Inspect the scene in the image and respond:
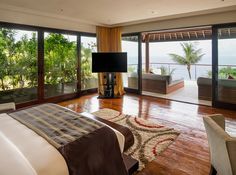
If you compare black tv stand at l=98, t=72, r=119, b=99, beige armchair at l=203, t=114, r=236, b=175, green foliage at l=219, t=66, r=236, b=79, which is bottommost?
beige armchair at l=203, t=114, r=236, b=175

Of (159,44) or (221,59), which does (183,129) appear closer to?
(221,59)

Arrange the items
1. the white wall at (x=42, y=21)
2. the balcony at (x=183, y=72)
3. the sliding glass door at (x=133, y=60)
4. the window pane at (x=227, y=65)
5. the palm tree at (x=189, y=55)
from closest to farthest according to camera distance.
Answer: the white wall at (x=42, y=21), the window pane at (x=227, y=65), the sliding glass door at (x=133, y=60), the balcony at (x=183, y=72), the palm tree at (x=189, y=55)

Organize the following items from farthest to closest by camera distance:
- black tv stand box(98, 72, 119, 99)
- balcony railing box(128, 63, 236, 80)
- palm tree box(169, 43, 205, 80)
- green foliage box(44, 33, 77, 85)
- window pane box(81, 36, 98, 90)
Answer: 1. palm tree box(169, 43, 205, 80)
2. balcony railing box(128, 63, 236, 80)
3. window pane box(81, 36, 98, 90)
4. black tv stand box(98, 72, 119, 99)
5. green foliage box(44, 33, 77, 85)

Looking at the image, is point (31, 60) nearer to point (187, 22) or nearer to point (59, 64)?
point (59, 64)

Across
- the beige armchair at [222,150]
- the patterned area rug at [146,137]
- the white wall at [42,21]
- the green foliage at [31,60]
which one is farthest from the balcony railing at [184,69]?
the beige armchair at [222,150]

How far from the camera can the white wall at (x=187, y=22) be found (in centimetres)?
449

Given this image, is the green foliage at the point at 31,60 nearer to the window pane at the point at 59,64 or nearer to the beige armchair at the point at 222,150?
the window pane at the point at 59,64

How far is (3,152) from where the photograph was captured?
4.60 ft

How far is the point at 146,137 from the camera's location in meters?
3.18

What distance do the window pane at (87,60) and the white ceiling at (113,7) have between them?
4.76 feet

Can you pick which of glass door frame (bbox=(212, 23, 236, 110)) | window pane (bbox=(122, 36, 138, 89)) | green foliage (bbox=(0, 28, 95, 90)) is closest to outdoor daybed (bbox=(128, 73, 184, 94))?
window pane (bbox=(122, 36, 138, 89))

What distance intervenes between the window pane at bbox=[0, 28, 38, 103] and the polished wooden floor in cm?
120

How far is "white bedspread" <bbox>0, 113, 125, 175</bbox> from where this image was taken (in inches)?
49.3

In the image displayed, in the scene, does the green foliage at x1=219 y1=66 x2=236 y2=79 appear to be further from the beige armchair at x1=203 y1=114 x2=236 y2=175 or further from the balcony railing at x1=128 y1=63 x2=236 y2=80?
the balcony railing at x1=128 y1=63 x2=236 y2=80
